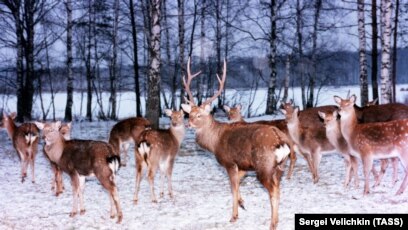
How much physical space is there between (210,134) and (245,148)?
0.97m

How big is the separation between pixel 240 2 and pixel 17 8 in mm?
13140

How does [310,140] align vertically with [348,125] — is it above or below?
below

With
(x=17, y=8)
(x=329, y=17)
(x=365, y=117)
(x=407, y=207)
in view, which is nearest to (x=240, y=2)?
(x=329, y=17)

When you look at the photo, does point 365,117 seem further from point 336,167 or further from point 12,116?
point 12,116

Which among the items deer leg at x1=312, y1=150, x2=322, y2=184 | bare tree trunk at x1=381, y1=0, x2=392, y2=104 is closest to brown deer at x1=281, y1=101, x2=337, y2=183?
deer leg at x1=312, y1=150, x2=322, y2=184

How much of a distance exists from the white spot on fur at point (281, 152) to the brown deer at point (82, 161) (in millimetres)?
2327

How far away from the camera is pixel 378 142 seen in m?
7.95

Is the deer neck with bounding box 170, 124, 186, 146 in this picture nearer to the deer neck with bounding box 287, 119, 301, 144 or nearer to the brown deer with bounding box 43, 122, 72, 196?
the brown deer with bounding box 43, 122, 72, 196

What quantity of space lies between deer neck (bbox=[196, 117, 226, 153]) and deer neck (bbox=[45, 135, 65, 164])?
2199 mm

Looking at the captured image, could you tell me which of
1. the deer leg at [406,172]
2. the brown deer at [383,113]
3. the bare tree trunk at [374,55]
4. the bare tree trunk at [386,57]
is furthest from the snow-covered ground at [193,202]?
the bare tree trunk at [374,55]

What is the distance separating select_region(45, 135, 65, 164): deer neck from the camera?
7.80 metres

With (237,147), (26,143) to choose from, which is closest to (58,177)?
(26,143)

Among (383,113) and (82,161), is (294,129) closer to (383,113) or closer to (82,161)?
(383,113)

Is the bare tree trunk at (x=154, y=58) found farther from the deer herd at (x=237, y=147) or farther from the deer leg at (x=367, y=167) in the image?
the deer leg at (x=367, y=167)
